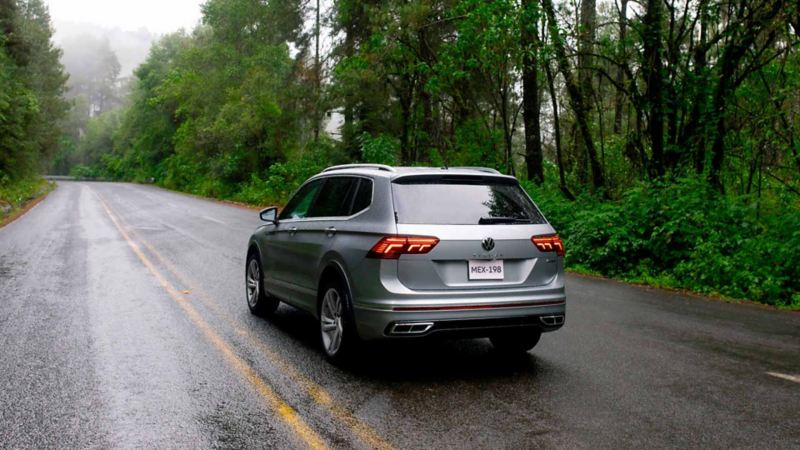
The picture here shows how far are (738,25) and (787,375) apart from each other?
9.45m

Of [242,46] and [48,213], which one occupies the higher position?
[242,46]

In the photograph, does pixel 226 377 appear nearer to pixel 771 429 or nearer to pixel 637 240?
pixel 771 429

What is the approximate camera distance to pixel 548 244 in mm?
5703

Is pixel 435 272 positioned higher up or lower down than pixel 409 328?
higher up

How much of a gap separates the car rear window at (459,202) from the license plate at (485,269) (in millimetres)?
335

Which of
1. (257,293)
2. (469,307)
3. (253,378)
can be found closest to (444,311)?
(469,307)

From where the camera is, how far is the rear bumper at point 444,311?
508 centimetres

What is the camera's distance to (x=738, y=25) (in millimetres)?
12789

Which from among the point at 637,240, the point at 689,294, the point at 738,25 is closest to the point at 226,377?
the point at 689,294

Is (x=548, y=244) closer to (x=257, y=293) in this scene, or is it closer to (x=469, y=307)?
(x=469, y=307)

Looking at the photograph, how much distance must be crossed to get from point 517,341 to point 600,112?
12.8 metres

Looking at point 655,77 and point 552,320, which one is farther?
point 655,77

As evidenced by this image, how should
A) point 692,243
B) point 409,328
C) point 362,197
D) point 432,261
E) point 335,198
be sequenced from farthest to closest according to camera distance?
point 692,243 < point 335,198 < point 362,197 < point 432,261 < point 409,328

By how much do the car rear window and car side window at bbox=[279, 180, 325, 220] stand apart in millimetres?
1712
